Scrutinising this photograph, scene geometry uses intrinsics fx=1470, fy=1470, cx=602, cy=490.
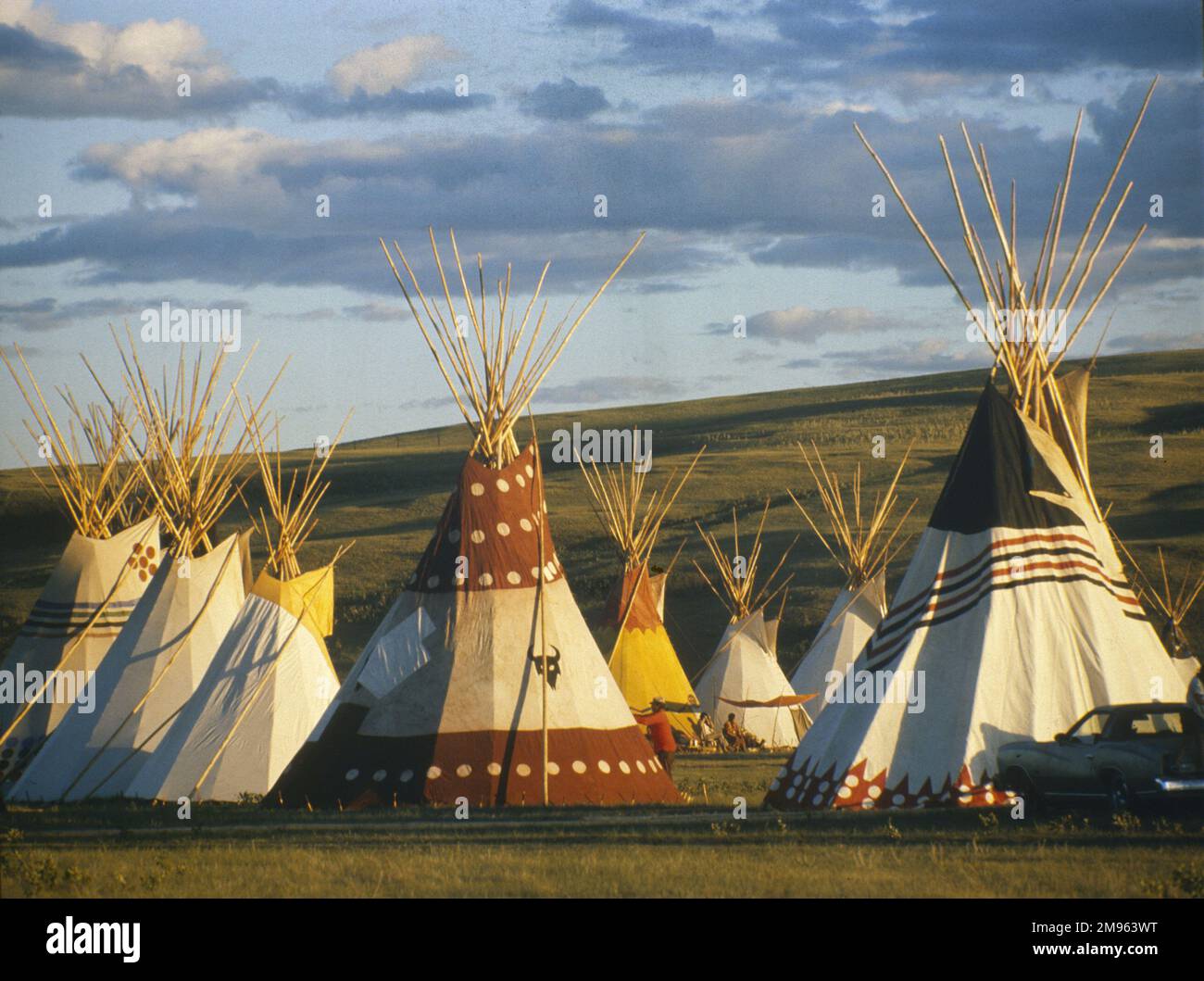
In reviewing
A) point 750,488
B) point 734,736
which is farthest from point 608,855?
point 750,488

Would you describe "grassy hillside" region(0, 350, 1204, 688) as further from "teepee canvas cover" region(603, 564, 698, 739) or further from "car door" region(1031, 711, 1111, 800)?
"car door" region(1031, 711, 1111, 800)

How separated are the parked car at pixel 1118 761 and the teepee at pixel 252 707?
7.22 meters

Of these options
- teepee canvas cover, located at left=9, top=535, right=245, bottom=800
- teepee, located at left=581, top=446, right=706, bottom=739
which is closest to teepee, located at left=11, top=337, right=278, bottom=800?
teepee canvas cover, located at left=9, top=535, right=245, bottom=800

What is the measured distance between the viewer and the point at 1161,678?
38.8ft

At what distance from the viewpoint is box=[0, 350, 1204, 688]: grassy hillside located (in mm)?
34781

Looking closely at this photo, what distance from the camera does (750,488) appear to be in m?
47.6

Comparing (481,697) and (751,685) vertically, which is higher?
(751,685)

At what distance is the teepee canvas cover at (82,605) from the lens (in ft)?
60.5

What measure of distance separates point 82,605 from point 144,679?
8.90 ft

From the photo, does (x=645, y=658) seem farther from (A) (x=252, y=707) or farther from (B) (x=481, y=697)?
(B) (x=481, y=697)

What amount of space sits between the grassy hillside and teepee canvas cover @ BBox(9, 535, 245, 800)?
1425cm

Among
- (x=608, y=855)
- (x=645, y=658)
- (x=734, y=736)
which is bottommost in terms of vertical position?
(x=608, y=855)
